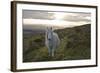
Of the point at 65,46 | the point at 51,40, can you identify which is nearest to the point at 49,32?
the point at 51,40

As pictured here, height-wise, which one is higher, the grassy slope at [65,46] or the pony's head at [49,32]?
the pony's head at [49,32]

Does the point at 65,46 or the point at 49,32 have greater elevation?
the point at 49,32

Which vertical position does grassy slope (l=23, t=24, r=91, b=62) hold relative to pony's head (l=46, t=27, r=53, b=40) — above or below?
below

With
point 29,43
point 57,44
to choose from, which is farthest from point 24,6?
point 57,44

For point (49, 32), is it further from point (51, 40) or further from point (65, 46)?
point (65, 46)
